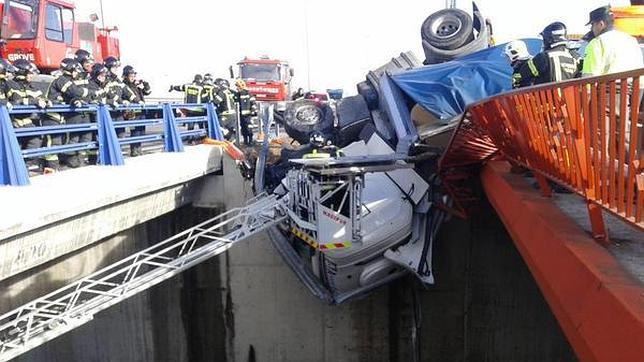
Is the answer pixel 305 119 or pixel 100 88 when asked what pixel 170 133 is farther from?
pixel 305 119

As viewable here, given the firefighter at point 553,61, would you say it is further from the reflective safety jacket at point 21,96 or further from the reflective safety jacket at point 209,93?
the reflective safety jacket at point 209,93

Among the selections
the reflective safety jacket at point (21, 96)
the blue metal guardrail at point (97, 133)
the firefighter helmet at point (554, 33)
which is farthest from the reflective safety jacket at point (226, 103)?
the firefighter helmet at point (554, 33)

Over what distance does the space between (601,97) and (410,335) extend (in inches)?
Answer: 285

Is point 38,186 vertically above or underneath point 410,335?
above

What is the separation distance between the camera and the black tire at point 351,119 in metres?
7.66


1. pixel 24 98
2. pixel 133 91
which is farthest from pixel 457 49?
pixel 24 98

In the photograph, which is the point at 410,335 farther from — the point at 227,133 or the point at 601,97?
the point at 601,97

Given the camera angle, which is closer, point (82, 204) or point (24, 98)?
point (82, 204)

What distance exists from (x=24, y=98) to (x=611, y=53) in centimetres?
643

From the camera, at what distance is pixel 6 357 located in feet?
14.6

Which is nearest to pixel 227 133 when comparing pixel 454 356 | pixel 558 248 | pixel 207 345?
pixel 207 345

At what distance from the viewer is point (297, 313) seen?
886 cm

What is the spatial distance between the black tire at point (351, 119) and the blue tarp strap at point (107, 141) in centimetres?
309

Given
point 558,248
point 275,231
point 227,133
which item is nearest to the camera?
point 558,248
